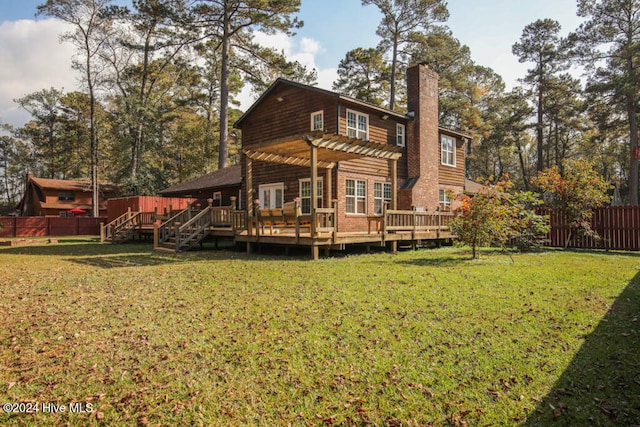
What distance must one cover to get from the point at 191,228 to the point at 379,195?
8.42 m

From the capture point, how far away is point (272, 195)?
18219 mm

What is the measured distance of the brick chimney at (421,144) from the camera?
18000 millimetres

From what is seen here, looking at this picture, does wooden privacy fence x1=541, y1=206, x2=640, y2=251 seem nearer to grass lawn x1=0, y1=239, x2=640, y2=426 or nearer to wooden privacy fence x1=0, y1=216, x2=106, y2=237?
grass lawn x1=0, y1=239, x2=640, y2=426

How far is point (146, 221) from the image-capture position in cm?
2027

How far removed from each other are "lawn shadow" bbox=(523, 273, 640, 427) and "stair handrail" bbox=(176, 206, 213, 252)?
12.9m

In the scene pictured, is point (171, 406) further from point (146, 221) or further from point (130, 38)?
point (130, 38)

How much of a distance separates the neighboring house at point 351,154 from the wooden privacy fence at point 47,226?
1928 centimetres

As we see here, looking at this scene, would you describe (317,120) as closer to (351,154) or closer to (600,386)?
(351,154)

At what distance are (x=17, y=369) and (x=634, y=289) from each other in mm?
9501

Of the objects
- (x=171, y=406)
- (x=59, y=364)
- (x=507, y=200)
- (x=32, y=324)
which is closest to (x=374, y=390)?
(x=171, y=406)

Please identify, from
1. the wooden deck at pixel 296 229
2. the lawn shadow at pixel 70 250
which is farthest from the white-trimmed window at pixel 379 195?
the lawn shadow at pixel 70 250

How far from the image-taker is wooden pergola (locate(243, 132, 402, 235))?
37.6 ft

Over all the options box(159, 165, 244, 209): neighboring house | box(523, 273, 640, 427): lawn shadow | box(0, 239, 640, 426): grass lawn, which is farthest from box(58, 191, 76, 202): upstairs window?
box(523, 273, 640, 427): lawn shadow

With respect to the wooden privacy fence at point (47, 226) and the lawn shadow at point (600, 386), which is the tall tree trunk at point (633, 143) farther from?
the wooden privacy fence at point (47, 226)
